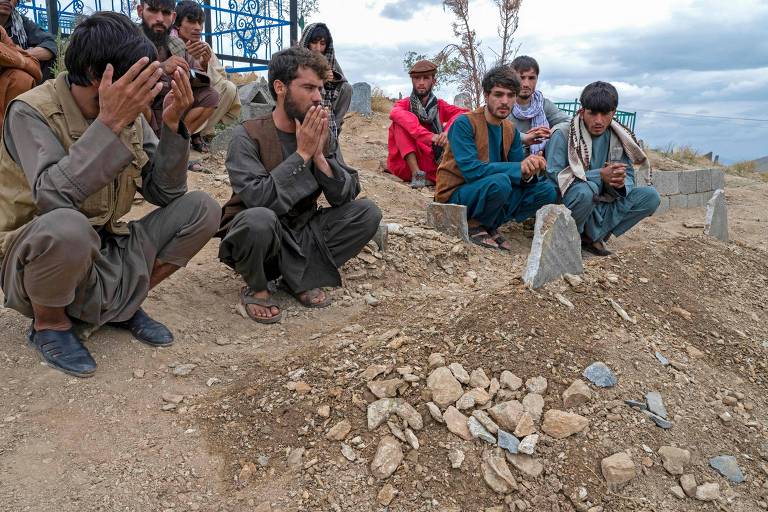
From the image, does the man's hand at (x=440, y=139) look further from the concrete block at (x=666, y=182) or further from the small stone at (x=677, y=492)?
the small stone at (x=677, y=492)

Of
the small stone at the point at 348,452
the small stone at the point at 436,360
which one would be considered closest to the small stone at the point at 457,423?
the small stone at the point at 436,360

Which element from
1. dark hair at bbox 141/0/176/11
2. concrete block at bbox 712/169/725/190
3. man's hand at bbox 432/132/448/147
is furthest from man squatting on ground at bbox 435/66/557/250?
concrete block at bbox 712/169/725/190

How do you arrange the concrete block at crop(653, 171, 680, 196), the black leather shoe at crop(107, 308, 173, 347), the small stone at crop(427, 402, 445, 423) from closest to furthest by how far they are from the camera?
the small stone at crop(427, 402, 445, 423), the black leather shoe at crop(107, 308, 173, 347), the concrete block at crop(653, 171, 680, 196)

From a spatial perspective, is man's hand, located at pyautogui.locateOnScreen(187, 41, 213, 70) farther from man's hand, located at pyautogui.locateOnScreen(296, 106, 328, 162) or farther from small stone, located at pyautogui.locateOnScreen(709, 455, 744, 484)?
small stone, located at pyautogui.locateOnScreen(709, 455, 744, 484)

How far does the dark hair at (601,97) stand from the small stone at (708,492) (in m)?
3.08

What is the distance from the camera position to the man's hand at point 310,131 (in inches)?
117

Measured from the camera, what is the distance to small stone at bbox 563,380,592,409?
7.20 ft

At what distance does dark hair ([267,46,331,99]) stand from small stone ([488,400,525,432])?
1.97 metres

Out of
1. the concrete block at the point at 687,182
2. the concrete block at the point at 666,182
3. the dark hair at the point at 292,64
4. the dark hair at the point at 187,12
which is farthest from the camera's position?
the concrete block at the point at 687,182

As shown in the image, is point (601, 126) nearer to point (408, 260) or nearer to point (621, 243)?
point (621, 243)

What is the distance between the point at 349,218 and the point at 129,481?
1.82 m

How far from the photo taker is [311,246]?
334 centimetres

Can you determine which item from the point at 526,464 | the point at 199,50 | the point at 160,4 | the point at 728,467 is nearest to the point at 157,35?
the point at 160,4

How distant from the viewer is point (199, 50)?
489cm
